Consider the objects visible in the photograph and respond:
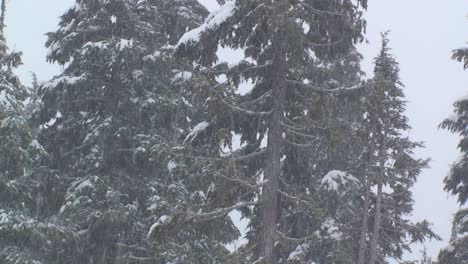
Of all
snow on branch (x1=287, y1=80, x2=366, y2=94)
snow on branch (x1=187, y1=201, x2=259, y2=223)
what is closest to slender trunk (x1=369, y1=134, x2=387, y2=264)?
snow on branch (x1=287, y1=80, x2=366, y2=94)

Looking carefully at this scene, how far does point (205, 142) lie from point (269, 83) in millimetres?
2016

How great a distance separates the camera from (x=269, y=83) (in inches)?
598

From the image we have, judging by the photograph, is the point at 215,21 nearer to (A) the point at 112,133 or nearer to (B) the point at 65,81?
(A) the point at 112,133

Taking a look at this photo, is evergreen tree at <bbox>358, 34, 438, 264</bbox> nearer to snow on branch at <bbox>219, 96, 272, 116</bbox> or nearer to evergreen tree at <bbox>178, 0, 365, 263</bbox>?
evergreen tree at <bbox>178, 0, 365, 263</bbox>

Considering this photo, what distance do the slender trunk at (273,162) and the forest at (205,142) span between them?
3cm

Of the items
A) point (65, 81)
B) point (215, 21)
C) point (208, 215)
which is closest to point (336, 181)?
point (208, 215)

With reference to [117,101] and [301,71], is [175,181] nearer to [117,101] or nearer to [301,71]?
[117,101]

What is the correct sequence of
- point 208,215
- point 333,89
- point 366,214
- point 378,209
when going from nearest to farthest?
point 208,215 → point 333,89 → point 378,209 → point 366,214

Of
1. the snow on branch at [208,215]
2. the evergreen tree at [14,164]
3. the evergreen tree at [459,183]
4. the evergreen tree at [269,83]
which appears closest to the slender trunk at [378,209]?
the evergreen tree at [459,183]

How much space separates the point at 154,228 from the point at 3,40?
7.53 m

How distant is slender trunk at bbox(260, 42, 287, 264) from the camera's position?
1398 centimetres

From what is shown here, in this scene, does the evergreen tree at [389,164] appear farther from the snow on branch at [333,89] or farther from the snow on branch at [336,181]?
the snow on branch at [333,89]

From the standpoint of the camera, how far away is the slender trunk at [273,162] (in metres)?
14.0

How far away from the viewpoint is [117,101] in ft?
66.0
